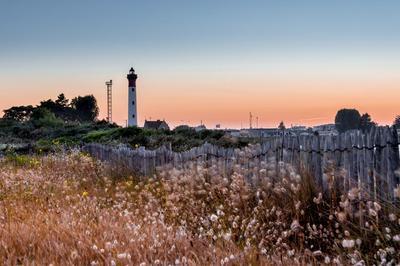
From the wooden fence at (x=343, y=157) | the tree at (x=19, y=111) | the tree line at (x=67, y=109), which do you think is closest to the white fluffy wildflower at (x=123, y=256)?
the wooden fence at (x=343, y=157)

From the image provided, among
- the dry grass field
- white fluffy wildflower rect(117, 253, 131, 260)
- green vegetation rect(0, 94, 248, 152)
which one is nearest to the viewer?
white fluffy wildflower rect(117, 253, 131, 260)

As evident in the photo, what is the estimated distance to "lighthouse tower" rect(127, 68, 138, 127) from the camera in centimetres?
6775

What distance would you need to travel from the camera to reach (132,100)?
69062 mm

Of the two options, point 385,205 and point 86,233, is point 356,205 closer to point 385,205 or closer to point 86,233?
point 385,205

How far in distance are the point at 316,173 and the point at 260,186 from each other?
2.85 feet

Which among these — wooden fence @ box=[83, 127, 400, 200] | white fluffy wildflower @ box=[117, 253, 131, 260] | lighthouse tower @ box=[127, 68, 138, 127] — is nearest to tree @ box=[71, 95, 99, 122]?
lighthouse tower @ box=[127, 68, 138, 127]

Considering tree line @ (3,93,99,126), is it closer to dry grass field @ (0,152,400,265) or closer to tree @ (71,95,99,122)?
tree @ (71,95,99,122)

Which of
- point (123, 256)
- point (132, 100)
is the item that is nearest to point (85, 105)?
point (132, 100)

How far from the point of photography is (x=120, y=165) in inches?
611

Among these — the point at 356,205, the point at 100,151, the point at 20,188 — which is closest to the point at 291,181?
the point at 356,205

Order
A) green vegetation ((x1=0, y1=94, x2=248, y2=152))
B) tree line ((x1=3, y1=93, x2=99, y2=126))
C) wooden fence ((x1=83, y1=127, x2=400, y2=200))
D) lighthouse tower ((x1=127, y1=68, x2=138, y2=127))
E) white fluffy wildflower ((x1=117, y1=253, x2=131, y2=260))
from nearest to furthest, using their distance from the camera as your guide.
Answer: white fluffy wildflower ((x1=117, y1=253, x2=131, y2=260))
wooden fence ((x1=83, y1=127, x2=400, y2=200))
green vegetation ((x1=0, y1=94, x2=248, y2=152))
lighthouse tower ((x1=127, y1=68, x2=138, y2=127))
tree line ((x1=3, y1=93, x2=99, y2=126))

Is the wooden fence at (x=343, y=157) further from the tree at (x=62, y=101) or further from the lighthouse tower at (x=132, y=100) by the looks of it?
the tree at (x=62, y=101)

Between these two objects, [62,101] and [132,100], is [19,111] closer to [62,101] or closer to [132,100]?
[62,101]

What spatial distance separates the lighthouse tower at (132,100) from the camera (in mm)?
Answer: 67750
